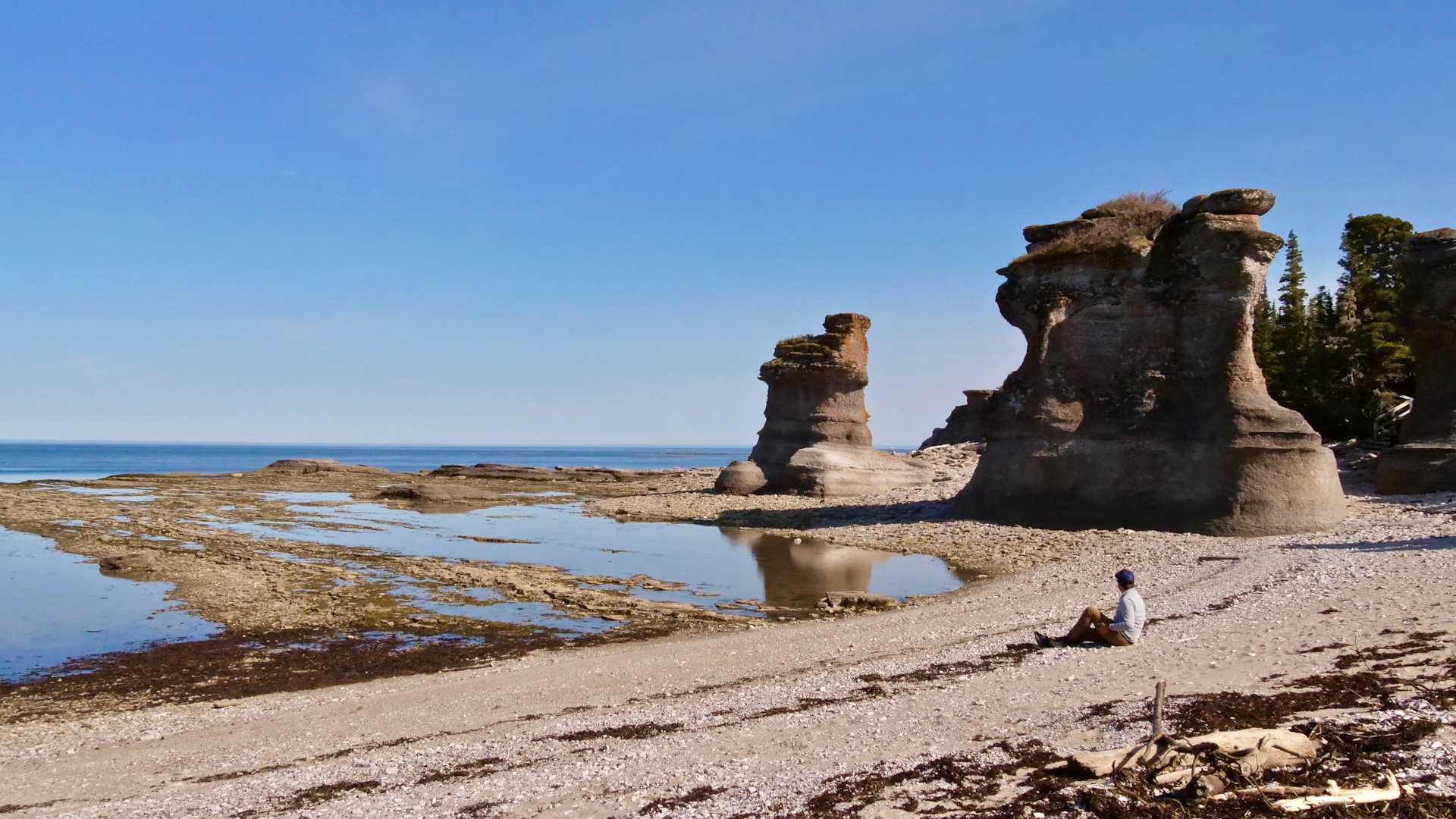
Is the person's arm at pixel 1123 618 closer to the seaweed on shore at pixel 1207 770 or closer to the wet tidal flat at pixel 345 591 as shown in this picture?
the seaweed on shore at pixel 1207 770

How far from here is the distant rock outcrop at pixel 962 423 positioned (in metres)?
53.7

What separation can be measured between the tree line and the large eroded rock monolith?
11.3 meters

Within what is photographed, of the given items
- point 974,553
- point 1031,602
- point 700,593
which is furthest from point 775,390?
point 1031,602

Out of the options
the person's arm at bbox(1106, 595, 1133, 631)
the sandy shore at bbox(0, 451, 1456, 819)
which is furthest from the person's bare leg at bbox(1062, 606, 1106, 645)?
the sandy shore at bbox(0, 451, 1456, 819)

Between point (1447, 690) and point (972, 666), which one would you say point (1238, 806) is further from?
point (972, 666)

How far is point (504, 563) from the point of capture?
1997 cm

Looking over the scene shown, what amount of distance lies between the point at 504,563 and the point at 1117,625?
1380 cm

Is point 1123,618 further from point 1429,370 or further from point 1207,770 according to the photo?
point 1429,370

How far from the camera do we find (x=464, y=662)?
11.2 meters

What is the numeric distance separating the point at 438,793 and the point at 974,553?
48.7 feet

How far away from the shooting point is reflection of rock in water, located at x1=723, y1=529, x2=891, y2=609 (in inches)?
621

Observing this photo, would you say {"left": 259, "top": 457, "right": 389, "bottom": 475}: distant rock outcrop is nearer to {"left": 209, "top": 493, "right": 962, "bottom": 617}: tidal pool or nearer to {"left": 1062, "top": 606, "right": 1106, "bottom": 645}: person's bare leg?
{"left": 209, "top": 493, "right": 962, "bottom": 617}: tidal pool

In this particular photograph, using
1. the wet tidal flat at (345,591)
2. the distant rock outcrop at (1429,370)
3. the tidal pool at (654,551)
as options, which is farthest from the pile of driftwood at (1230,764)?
the distant rock outcrop at (1429,370)

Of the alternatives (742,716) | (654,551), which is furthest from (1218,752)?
(654,551)
